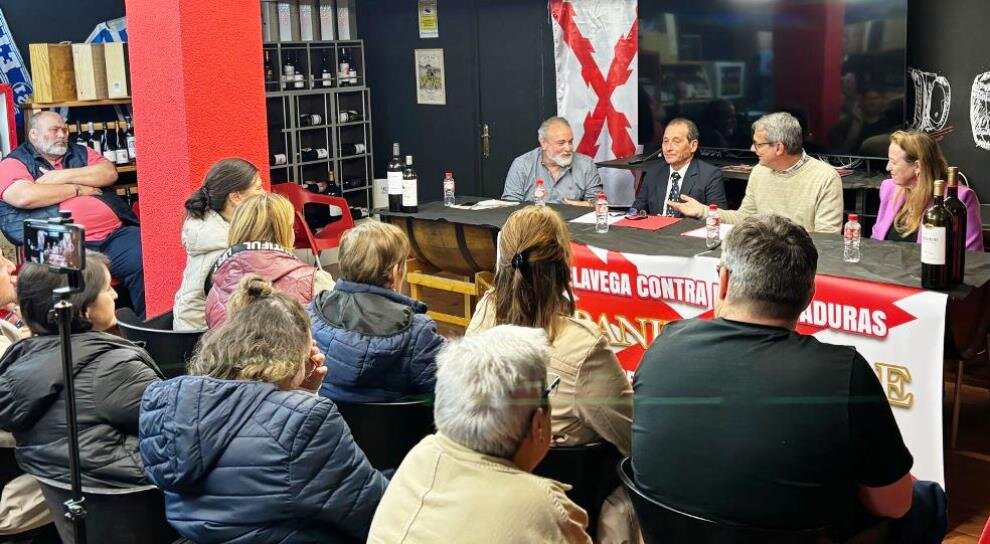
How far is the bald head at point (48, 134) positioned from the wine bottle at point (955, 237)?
4.39 meters

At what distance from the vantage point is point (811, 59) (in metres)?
5.99

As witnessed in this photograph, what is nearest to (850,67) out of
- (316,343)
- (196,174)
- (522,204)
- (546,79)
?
(522,204)

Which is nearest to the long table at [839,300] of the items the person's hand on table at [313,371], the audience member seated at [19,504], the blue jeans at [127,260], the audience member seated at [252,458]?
the person's hand on table at [313,371]

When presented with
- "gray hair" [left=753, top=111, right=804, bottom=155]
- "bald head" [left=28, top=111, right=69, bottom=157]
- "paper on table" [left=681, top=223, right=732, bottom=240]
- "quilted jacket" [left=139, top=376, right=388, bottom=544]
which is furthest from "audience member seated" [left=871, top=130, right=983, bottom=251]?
"bald head" [left=28, top=111, right=69, bottom=157]

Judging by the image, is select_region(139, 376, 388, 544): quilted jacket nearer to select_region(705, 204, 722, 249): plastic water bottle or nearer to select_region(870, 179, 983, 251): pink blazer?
select_region(705, 204, 722, 249): plastic water bottle

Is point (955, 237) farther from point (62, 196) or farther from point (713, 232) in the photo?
point (62, 196)

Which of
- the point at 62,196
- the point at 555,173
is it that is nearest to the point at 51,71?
the point at 62,196

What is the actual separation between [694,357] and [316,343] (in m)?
1.18

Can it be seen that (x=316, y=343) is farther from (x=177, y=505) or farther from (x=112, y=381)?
(x=177, y=505)

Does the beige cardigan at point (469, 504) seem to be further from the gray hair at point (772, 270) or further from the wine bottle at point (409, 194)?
the wine bottle at point (409, 194)

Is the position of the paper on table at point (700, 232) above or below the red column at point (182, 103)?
below

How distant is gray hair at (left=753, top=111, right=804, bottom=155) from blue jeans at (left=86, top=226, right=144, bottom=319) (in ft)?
10.5

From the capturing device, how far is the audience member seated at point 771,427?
2.11 metres

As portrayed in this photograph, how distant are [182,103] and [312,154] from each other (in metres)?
3.61
